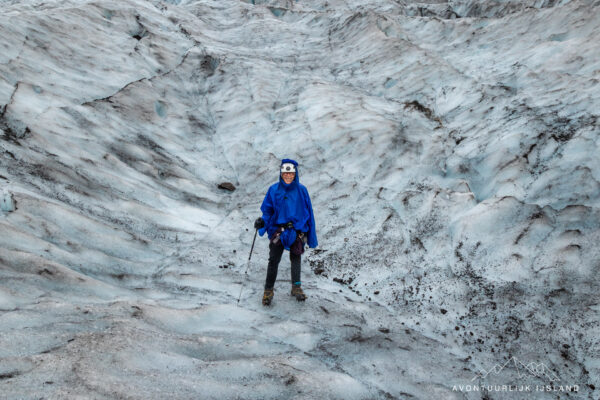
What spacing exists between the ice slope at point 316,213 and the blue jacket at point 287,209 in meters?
1.10

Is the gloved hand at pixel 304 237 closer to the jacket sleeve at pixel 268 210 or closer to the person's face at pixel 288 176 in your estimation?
the jacket sleeve at pixel 268 210

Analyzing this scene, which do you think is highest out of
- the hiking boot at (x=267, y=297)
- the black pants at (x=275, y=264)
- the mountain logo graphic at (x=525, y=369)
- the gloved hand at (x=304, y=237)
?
the gloved hand at (x=304, y=237)

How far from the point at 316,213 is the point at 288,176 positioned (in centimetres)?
316

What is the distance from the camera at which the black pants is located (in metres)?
5.50

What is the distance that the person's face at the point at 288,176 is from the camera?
5.27 m

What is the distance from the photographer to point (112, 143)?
9.28m

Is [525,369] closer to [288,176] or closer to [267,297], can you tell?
[267,297]

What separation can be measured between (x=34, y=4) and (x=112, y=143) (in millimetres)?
11006

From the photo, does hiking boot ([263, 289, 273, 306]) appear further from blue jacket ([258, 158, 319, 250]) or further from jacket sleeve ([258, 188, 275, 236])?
jacket sleeve ([258, 188, 275, 236])

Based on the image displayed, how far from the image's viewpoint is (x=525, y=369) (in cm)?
456

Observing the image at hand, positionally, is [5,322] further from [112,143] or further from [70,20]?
[70,20]

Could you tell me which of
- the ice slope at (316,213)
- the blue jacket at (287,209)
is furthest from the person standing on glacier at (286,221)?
the ice slope at (316,213)

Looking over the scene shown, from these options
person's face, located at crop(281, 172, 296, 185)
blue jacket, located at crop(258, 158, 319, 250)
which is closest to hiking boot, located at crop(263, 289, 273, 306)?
blue jacket, located at crop(258, 158, 319, 250)

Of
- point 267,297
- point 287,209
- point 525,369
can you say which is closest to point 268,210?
point 287,209
